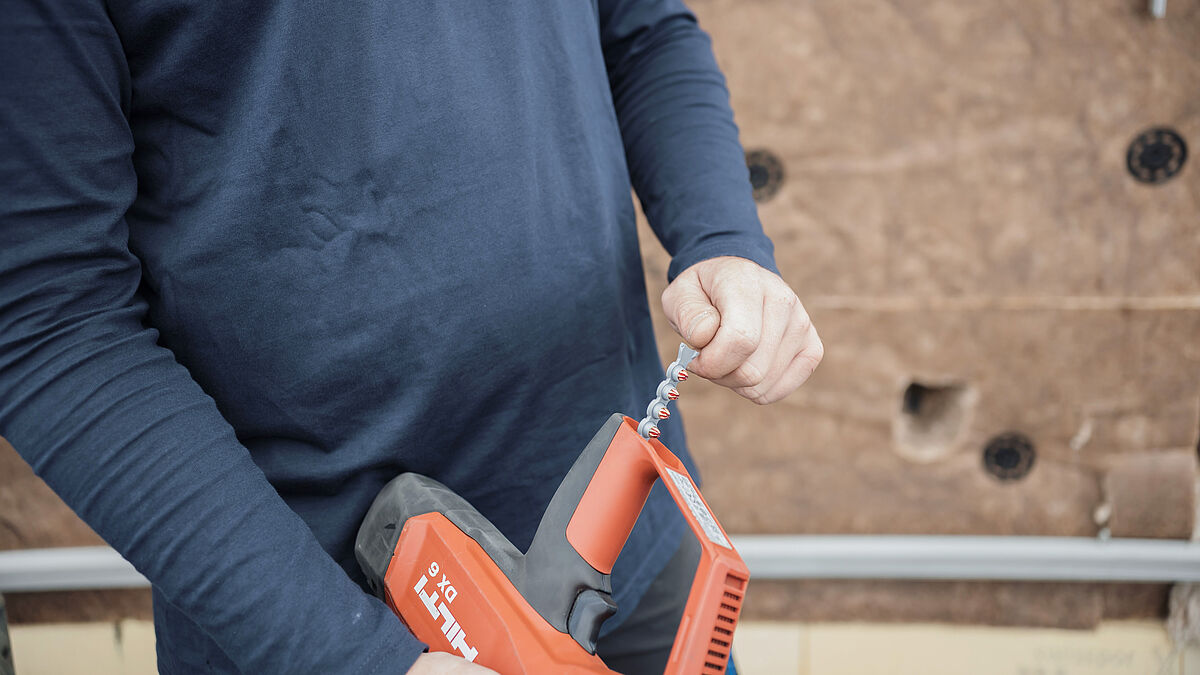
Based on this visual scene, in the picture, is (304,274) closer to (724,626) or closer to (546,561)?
(546,561)

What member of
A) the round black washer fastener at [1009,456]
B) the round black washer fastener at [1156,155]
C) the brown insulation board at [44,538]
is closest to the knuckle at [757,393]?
the round black washer fastener at [1009,456]

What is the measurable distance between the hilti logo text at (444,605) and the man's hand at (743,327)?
28cm

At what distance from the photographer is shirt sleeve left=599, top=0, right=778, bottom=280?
0.71 m

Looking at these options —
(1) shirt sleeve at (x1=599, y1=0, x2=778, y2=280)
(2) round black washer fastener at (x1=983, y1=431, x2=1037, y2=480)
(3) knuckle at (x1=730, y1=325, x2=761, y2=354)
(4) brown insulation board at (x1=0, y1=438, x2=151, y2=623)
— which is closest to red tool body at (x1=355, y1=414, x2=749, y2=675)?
(3) knuckle at (x1=730, y1=325, x2=761, y2=354)

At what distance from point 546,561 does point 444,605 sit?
94 mm

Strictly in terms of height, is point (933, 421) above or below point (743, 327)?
below

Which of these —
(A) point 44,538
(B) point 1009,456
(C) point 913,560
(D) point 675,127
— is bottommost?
(A) point 44,538

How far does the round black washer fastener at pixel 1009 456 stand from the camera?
1.31 metres

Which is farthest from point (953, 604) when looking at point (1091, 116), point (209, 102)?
point (209, 102)

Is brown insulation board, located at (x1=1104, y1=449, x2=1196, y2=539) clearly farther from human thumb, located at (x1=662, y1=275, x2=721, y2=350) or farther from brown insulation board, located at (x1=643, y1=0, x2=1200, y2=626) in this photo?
human thumb, located at (x1=662, y1=275, x2=721, y2=350)

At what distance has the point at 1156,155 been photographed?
1197 millimetres

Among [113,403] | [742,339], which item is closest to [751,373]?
[742,339]

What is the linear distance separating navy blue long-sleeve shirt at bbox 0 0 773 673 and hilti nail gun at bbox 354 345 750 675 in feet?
0.17

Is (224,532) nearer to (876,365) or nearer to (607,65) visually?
(607,65)
